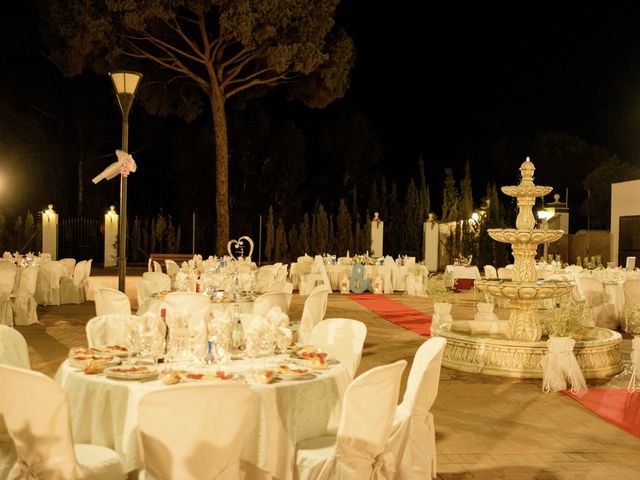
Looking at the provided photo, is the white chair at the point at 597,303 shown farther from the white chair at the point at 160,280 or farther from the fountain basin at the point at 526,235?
the white chair at the point at 160,280

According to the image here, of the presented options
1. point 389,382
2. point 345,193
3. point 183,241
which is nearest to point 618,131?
point 345,193

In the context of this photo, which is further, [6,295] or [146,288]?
[6,295]

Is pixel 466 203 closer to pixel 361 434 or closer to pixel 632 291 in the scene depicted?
pixel 632 291

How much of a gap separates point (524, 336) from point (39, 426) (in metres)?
5.90

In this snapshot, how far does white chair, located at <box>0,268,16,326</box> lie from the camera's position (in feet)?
32.8

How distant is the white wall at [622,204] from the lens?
1864 cm

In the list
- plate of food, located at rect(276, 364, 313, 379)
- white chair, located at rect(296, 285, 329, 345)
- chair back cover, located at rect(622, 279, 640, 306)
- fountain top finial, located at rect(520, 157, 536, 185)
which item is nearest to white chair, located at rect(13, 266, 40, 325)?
white chair, located at rect(296, 285, 329, 345)

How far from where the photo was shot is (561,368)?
6734mm

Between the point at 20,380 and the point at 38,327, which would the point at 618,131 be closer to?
the point at 38,327

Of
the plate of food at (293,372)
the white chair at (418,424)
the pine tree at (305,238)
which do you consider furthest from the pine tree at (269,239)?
the plate of food at (293,372)

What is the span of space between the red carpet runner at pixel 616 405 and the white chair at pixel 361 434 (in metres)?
2.77

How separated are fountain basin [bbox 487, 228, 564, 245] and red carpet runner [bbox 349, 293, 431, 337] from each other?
2.80 metres

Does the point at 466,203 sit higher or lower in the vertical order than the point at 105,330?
higher

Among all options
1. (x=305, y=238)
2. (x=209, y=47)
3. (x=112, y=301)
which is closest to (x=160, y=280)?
(x=112, y=301)
